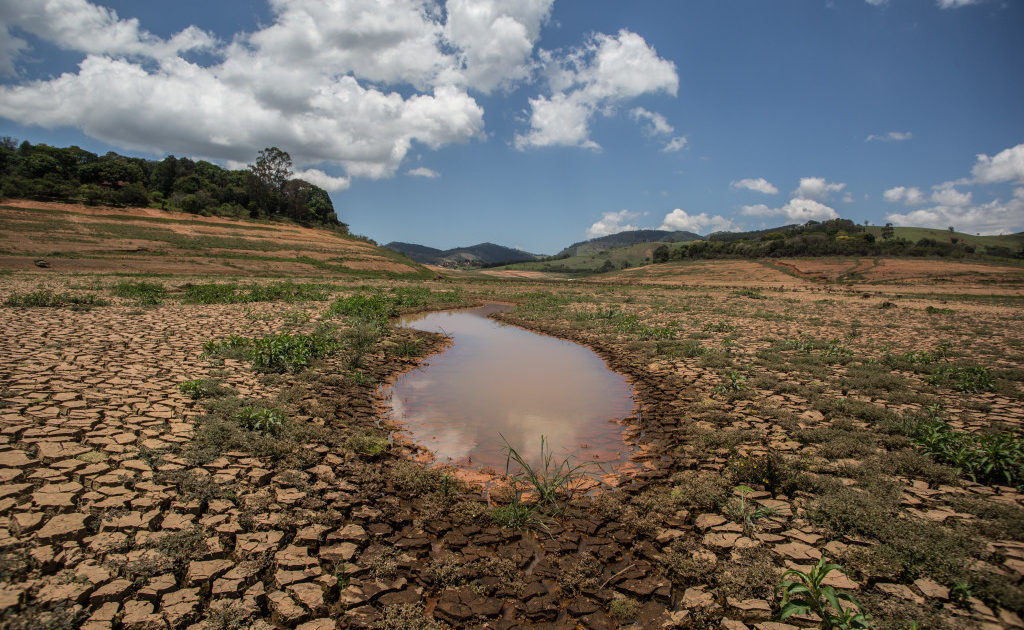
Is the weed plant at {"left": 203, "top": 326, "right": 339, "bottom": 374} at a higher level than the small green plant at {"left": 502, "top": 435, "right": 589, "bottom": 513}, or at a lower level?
higher

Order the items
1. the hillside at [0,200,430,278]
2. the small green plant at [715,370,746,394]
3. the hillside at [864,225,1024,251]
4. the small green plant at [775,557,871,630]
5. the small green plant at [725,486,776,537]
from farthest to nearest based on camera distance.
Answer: the hillside at [864,225,1024,251]
the hillside at [0,200,430,278]
the small green plant at [715,370,746,394]
the small green plant at [725,486,776,537]
the small green plant at [775,557,871,630]

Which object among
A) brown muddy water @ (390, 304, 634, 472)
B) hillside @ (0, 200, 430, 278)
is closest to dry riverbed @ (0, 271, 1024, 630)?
brown muddy water @ (390, 304, 634, 472)

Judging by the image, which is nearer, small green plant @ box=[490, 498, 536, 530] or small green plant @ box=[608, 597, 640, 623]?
small green plant @ box=[608, 597, 640, 623]

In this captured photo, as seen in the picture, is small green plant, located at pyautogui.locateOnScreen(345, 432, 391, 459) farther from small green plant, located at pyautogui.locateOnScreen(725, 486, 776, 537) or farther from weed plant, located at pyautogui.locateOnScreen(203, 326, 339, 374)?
small green plant, located at pyautogui.locateOnScreen(725, 486, 776, 537)

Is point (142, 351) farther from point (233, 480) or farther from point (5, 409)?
point (233, 480)

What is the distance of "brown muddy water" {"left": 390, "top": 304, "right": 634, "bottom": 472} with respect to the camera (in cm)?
593

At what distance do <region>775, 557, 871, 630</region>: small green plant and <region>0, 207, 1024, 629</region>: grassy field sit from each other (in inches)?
1.7

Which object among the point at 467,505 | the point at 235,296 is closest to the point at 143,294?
the point at 235,296

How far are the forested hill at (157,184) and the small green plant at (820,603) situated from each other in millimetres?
63670

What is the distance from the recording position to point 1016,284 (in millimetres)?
37250

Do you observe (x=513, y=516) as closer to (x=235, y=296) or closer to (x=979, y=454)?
(x=979, y=454)

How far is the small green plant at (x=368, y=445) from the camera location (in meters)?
5.39

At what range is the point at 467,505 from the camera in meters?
4.38

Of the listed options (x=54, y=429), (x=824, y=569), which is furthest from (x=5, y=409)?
(x=824, y=569)
